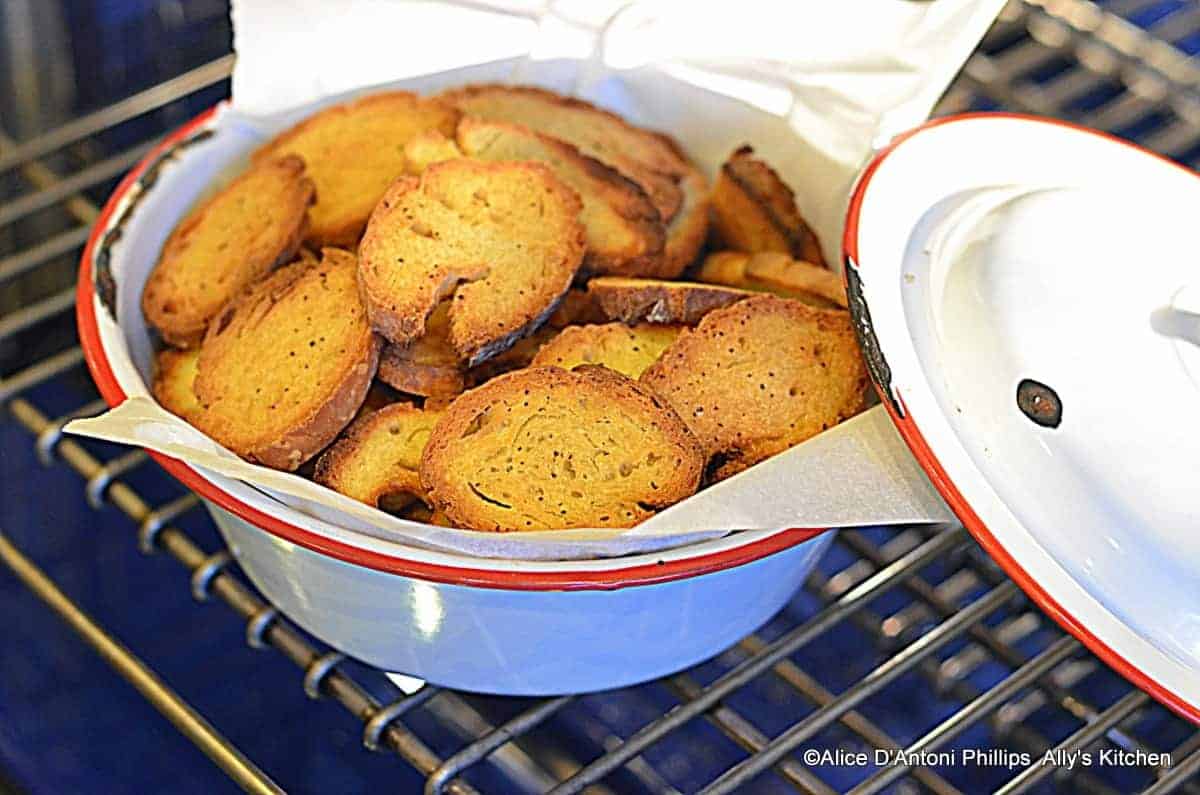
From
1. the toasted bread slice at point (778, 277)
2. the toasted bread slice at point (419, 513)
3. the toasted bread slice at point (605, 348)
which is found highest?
the toasted bread slice at point (778, 277)

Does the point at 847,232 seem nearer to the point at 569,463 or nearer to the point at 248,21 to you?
the point at 569,463

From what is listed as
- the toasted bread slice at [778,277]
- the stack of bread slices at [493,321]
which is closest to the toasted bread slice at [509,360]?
the stack of bread slices at [493,321]

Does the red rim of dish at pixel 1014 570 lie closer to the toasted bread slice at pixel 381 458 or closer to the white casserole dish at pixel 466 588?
the white casserole dish at pixel 466 588

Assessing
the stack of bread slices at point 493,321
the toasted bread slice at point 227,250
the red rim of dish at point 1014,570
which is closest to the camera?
the red rim of dish at point 1014,570

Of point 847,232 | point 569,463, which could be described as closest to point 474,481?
point 569,463

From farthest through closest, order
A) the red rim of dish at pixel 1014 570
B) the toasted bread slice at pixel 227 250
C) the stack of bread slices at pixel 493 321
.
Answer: the toasted bread slice at pixel 227 250, the stack of bread slices at pixel 493 321, the red rim of dish at pixel 1014 570

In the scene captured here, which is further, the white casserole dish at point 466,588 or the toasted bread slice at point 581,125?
the toasted bread slice at point 581,125

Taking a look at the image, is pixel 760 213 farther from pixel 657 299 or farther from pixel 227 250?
pixel 227 250
